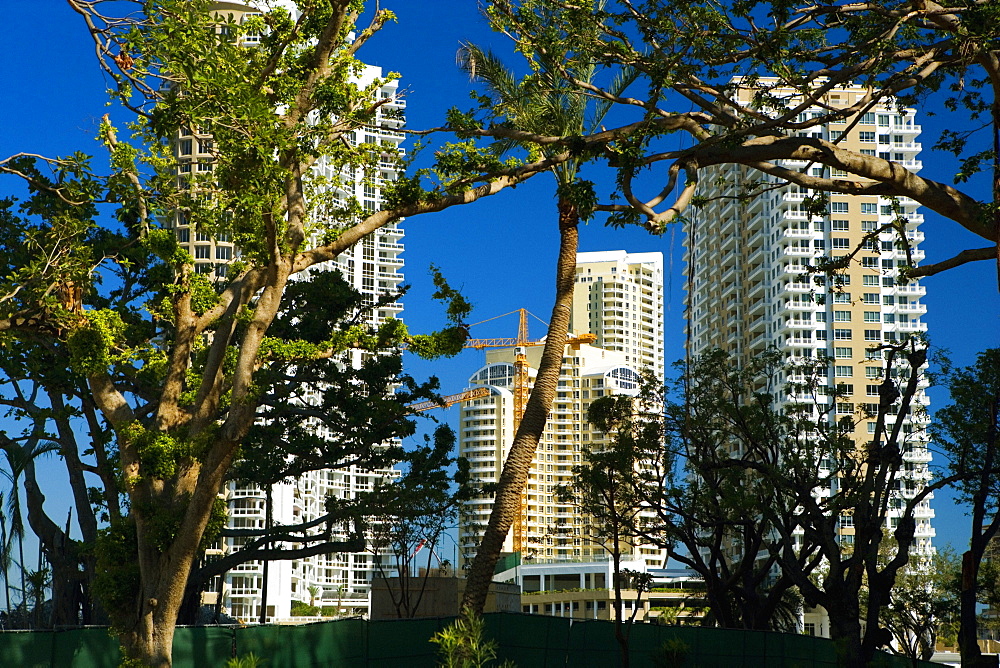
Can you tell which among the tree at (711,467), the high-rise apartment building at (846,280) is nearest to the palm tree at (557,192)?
the tree at (711,467)

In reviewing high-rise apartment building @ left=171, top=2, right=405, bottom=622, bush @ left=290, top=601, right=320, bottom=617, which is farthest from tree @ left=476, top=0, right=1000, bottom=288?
bush @ left=290, top=601, right=320, bottom=617

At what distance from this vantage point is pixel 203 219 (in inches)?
599

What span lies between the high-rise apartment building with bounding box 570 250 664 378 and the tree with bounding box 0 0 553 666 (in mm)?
136260

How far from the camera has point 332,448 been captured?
24.7 meters

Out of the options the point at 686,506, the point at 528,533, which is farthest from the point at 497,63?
the point at 528,533

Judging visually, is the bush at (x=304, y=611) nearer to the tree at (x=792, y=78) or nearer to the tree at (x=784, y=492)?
the tree at (x=784, y=492)

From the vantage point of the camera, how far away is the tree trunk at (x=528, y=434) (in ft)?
45.1

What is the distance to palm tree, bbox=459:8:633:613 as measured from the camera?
13.7 meters

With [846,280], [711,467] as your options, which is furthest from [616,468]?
[846,280]

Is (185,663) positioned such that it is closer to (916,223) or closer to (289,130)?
(289,130)

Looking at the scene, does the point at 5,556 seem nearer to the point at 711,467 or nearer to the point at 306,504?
the point at 711,467

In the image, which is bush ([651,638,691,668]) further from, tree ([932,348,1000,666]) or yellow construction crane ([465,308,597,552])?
yellow construction crane ([465,308,597,552])

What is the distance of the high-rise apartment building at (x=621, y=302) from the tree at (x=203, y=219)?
136 m

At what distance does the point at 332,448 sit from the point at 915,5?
17003 mm
